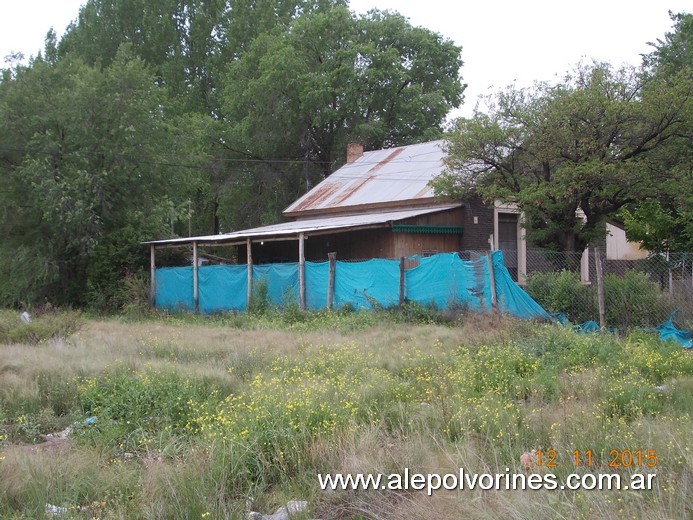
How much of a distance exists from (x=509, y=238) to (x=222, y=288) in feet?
33.0

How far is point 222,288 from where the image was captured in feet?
68.6

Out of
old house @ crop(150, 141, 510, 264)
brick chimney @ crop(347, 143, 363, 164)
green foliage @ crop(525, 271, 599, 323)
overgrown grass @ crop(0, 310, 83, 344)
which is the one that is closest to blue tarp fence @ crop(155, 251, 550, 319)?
green foliage @ crop(525, 271, 599, 323)

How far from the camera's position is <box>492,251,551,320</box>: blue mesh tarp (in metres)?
13.5

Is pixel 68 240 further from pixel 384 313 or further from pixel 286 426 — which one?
pixel 286 426

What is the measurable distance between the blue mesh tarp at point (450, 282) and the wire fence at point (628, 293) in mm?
1150

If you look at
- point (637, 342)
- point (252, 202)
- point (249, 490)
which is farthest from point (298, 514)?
point (252, 202)

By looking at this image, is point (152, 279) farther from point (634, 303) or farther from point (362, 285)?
point (634, 303)

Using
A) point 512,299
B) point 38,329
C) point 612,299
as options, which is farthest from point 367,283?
point 38,329

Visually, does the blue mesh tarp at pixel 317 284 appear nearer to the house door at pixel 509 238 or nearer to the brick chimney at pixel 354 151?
the house door at pixel 509 238

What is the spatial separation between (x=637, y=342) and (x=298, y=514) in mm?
7032

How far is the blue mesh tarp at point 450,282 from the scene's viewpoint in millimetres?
14172

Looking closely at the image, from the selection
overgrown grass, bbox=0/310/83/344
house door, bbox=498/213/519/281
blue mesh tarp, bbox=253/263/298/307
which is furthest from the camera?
house door, bbox=498/213/519/281

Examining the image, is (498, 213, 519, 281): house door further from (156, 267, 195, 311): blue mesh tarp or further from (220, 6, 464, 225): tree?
(220, 6, 464, 225): tree

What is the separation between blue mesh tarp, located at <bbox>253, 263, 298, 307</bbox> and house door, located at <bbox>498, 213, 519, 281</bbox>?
784 cm
